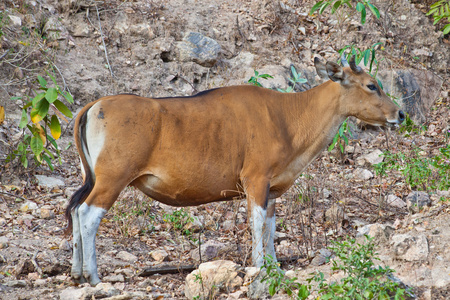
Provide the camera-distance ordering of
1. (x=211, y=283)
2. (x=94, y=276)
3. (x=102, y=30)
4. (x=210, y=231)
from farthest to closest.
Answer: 1. (x=102, y=30)
2. (x=210, y=231)
3. (x=94, y=276)
4. (x=211, y=283)

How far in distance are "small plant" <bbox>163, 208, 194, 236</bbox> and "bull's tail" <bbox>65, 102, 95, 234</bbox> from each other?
77.6 inches

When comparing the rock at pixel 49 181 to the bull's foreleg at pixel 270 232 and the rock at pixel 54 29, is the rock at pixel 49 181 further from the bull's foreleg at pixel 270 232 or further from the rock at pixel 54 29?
the bull's foreleg at pixel 270 232

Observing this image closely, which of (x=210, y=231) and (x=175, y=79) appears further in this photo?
(x=175, y=79)

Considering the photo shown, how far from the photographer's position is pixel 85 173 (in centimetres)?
620

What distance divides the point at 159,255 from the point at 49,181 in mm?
3006

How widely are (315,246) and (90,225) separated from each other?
299 centimetres

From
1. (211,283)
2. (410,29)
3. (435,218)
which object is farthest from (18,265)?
(410,29)

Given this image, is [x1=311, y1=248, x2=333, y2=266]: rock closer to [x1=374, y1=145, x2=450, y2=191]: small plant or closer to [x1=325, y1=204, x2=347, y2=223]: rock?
[x1=325, y1=204, x2=347, y2=223]: rock

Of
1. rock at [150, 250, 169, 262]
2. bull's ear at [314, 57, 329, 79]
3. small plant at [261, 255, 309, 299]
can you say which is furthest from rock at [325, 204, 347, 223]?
small plant at [261, 255, 309, 299]

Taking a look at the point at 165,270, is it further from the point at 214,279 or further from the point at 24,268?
the point at 24,268

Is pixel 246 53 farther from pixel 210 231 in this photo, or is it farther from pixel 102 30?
pixel 210 231

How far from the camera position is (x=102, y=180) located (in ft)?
19.6

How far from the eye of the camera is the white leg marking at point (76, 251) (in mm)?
5941

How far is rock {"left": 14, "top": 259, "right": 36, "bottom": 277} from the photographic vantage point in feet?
19.6
